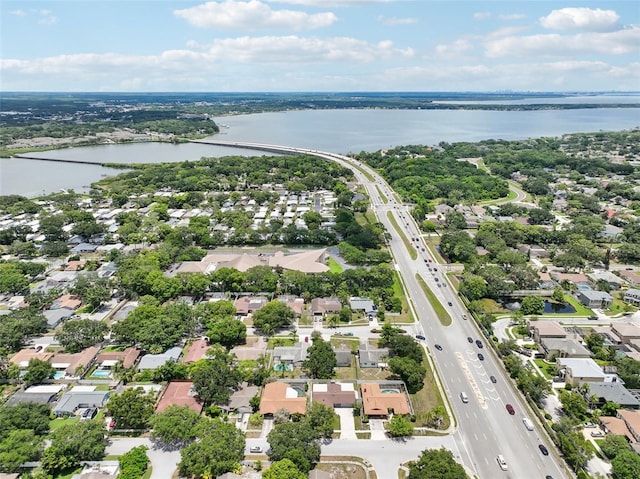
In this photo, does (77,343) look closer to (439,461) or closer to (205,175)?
(439,461)

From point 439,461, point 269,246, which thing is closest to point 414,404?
point 439,461

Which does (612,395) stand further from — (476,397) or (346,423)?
(346,423)

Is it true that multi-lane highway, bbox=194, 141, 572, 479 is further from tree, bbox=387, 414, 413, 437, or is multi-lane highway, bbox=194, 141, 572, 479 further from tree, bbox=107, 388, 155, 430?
tree, bbox=107, 388, 155, 430

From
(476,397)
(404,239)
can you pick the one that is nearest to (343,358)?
(476,397)

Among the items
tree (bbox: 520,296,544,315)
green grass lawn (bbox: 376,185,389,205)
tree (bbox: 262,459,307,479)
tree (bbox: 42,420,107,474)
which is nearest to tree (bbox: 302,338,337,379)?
tree (bbox: 262,459,307,479)

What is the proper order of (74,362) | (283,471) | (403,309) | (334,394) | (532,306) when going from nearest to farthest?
(283,471) < (334,394) < (74,362) < (532,306) < (403,309)

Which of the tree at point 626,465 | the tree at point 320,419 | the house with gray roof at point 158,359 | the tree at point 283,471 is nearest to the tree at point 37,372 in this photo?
the house with gray roof at point 158,359
